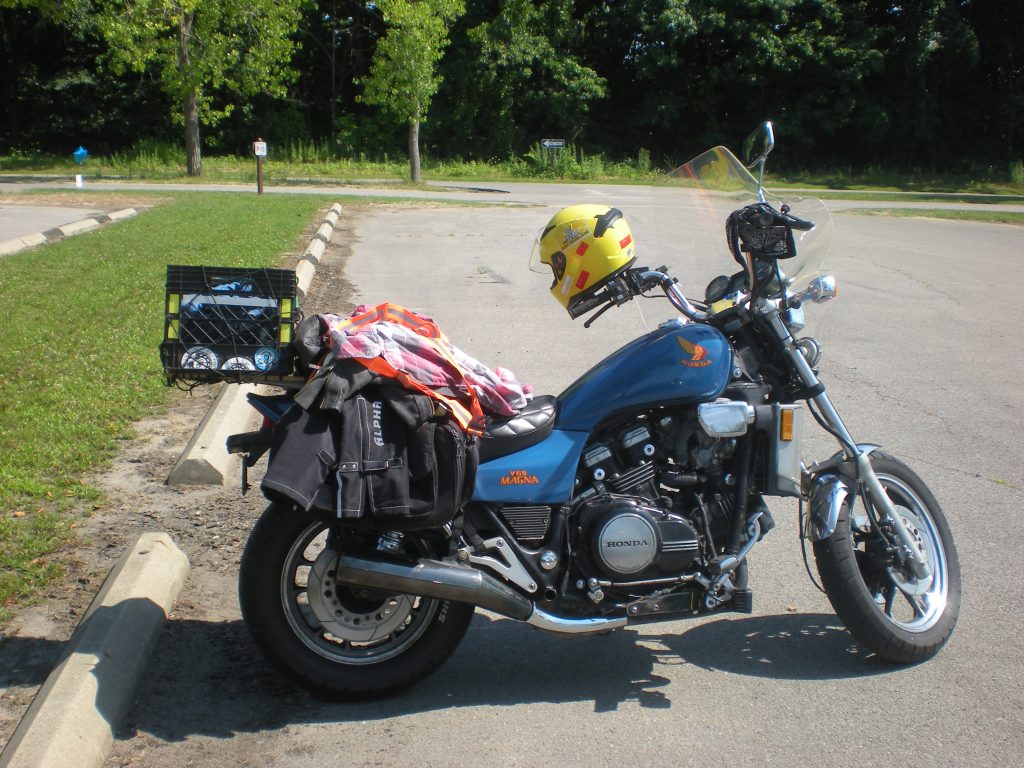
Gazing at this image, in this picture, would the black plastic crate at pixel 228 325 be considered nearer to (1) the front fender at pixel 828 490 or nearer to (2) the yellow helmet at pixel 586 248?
(2) the yellow helmet at pixel 586 248

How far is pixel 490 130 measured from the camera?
39.8m

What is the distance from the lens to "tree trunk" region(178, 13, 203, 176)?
28047 mm

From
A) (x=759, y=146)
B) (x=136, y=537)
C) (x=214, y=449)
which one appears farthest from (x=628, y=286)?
(x=214, y=449)

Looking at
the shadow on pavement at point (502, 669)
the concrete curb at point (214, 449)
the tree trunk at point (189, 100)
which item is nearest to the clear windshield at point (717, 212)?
the shadow on pavement at point (502, 669)

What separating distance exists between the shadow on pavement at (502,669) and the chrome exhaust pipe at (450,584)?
307 millimetres

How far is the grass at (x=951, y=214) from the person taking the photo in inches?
902

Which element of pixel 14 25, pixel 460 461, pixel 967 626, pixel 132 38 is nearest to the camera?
pixel 460 461

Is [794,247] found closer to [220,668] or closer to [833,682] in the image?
[833,682]

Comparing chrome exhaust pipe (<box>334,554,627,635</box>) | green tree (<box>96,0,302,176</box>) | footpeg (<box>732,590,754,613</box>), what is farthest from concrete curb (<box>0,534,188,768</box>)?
green tree (<box>96,0,302,176</box>)

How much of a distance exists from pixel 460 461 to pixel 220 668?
4.15 ft

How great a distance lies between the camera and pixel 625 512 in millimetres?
3471

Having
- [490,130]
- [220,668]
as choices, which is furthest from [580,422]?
[490,130]

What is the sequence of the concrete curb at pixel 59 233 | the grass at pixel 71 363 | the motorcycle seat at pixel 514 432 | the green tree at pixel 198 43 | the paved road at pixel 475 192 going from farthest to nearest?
the green tree at pixel 198 43 → the paved road at pixel 475 192 → the concrete curb at pixel 59 233 → the grass at pixel 71 363 → the motorcycle seat at pixel 514 432

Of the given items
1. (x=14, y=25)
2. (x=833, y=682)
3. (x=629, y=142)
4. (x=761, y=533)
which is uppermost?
(x=14, y=25)
